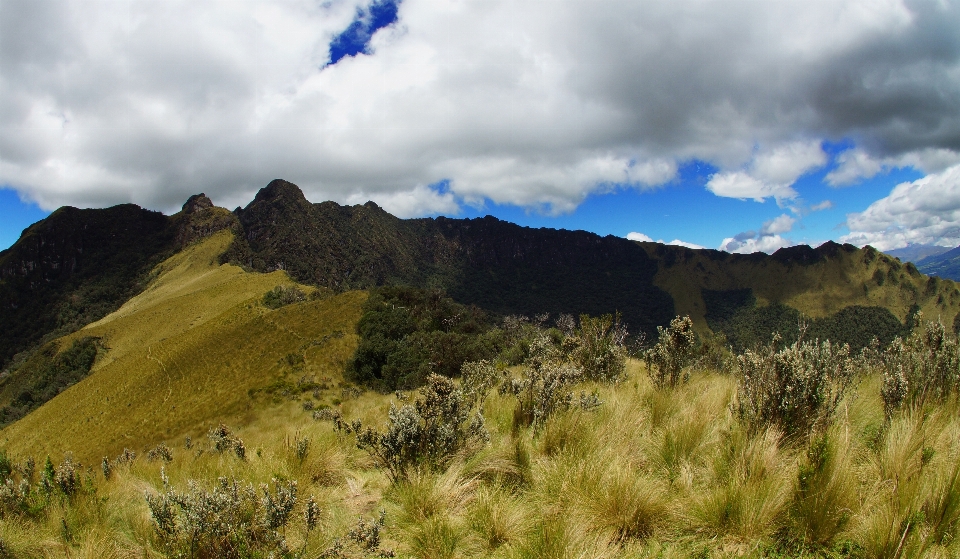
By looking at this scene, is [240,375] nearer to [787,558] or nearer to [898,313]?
[787,558]

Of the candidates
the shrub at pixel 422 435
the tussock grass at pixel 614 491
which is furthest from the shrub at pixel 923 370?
the shrub at pixel 422 435

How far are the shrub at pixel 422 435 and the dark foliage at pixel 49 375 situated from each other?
102 meters

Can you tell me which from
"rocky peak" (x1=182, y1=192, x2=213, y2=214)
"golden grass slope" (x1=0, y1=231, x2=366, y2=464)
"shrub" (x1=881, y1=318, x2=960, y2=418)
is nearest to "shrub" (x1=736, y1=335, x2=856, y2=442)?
"shrub" (x1=881, y1=318, x2=960, y2=418)

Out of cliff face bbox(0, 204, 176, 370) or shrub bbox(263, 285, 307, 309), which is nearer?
shrub bbox(263, 285, 307, 309)

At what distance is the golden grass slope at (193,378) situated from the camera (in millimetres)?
42875

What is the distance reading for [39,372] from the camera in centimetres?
8838

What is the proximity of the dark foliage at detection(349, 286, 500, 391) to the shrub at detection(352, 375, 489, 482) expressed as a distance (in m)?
31.4

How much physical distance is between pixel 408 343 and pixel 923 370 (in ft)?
158

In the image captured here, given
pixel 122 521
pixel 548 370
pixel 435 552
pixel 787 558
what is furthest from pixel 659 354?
pixel 122 521

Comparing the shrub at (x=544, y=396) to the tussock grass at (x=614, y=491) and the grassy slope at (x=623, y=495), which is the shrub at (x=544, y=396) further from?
the grassy slope at (x=623, y=495)

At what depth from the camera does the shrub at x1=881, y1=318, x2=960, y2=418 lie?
4.71m

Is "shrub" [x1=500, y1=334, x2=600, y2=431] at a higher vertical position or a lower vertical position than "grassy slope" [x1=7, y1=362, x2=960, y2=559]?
higher

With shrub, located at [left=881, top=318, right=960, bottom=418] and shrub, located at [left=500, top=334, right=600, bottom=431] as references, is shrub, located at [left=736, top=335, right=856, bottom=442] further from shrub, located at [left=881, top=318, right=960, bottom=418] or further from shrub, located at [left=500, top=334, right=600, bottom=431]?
shrub, located at [left=500, top=334, right=600, bottom=431]

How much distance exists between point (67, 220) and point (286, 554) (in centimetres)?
26348
